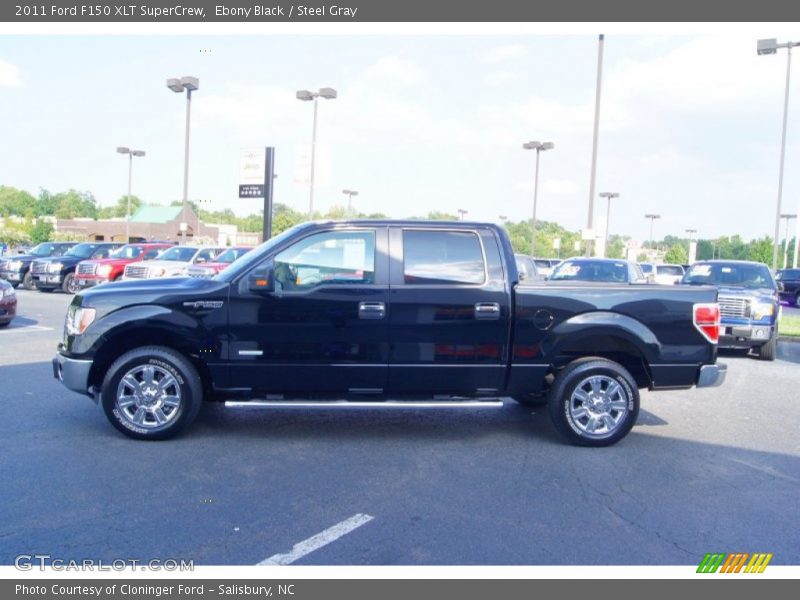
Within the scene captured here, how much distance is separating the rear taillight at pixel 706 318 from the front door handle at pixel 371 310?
2876mm

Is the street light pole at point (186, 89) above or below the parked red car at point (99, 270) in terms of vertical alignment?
above

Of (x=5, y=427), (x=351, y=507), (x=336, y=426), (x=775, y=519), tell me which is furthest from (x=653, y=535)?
(x=5, y=427)

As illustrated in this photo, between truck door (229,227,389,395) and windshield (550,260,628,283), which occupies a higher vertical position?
windshield (550,260,628,283)

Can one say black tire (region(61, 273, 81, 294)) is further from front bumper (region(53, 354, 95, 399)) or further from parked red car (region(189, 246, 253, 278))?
front bumper (region(53, 354, 95, 399))

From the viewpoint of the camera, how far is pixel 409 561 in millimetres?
3887

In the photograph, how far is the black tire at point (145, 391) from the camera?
6047 mm

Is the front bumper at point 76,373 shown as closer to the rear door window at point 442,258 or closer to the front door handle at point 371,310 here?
the front door handle at point 371,310

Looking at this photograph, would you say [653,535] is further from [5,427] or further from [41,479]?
[5,427]

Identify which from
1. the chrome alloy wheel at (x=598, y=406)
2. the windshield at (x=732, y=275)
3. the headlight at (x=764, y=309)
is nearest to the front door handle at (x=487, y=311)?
the chrome alloy wheel at (x=598, y=406)

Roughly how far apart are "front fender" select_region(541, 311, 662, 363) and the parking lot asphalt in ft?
2.94

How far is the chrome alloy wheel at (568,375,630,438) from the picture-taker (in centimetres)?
636

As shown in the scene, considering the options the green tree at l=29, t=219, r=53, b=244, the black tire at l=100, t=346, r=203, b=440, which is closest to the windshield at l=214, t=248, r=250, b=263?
the black tire at l=100, t=346, r=203, b=440

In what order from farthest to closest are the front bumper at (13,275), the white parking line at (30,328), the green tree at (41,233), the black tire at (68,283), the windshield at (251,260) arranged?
the green tree at (41,233), the front bumper at (13,275), the black tire at (68,283), the white parking line at (30,328), the windshield at (251,260)

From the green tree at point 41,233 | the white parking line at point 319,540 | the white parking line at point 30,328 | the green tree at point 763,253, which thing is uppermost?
the green tree at point 763,253
